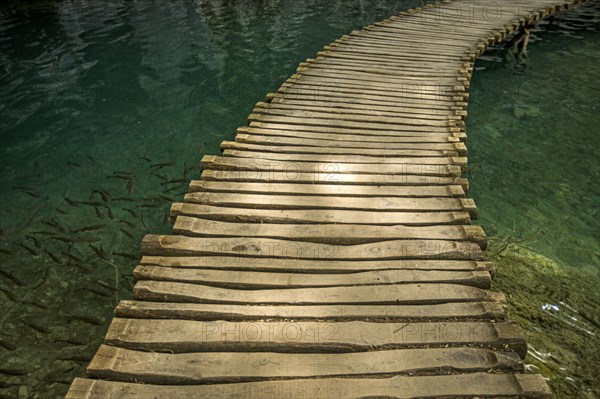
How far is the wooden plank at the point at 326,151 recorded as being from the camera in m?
6.43

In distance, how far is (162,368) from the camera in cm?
323

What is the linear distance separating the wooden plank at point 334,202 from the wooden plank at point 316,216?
77 millimetres

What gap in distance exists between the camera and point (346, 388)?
3.13 meters

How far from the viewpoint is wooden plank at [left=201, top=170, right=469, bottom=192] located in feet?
18.8

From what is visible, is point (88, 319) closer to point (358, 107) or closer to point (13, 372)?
point (13, 372)

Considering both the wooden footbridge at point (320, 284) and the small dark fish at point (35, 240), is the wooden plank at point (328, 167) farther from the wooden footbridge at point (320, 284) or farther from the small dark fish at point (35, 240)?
the small dark fish at point (35, 240)

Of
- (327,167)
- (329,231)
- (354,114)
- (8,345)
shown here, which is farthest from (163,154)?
(329,231)

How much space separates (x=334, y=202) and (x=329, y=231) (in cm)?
61

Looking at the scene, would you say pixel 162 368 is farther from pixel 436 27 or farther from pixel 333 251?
pixel 436 27

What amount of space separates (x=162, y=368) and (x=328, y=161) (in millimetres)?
3887

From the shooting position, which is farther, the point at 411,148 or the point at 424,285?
the point at 411,148

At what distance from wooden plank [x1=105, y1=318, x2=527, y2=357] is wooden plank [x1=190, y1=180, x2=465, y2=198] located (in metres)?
2.16

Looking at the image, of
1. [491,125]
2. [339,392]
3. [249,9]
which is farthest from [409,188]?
[249,9]

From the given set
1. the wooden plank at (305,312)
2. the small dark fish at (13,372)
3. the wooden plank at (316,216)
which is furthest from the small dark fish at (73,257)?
the wooden plank at (305,312)
